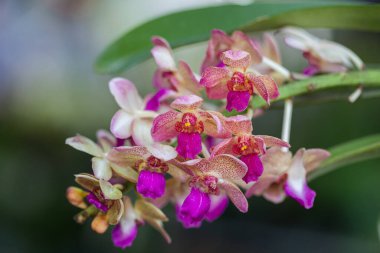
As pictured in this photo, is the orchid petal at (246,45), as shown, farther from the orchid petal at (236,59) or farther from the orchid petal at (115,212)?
the orchid petal at (115,212)

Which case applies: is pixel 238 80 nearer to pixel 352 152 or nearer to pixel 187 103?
pixel 187 103

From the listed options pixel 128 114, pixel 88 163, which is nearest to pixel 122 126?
pixel 128 114

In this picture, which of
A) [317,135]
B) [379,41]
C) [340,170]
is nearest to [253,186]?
[340,170]

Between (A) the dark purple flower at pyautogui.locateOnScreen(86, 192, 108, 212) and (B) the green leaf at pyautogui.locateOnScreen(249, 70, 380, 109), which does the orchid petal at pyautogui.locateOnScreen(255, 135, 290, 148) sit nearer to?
(B) the green leaf at pyautogui.locateOnScreen(249, 70, 380, 109)

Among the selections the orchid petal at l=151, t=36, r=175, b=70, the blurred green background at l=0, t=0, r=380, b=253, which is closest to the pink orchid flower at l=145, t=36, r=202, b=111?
the orchid petal at l=151, t=36, r=175, b=70

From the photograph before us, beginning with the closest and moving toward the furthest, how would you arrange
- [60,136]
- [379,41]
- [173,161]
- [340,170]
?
[173,161], [340,170], [379,41], [60,136]

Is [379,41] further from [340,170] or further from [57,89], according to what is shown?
[57,89]

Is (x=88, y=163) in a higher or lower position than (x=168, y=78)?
lower
